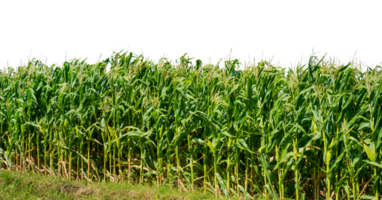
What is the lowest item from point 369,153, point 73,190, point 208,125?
point 73,190

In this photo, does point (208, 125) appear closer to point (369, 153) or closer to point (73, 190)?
point (369, 153)

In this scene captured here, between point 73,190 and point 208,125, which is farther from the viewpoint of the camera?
point 73,190

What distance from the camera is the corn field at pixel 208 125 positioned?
5.44 metres

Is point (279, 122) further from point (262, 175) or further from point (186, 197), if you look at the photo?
point (186, 197)

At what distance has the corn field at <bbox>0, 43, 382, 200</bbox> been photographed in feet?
17.8

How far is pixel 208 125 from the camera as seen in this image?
256 inches

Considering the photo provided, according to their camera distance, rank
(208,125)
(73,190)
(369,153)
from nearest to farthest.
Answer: (369,153) < (208,125) < (73,190)

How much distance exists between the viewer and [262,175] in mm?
6199

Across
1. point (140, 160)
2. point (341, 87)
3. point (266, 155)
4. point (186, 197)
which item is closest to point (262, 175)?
point (266, 155)

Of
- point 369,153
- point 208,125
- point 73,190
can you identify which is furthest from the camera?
point 73,190

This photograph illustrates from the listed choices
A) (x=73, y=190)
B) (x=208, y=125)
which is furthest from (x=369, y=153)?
(x=73, y=190)

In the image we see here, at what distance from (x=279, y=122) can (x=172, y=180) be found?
7.34ft

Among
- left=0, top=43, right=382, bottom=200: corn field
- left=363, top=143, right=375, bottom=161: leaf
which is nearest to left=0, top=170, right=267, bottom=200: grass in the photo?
left=0, top=43, right=382, bottom=200: corn field

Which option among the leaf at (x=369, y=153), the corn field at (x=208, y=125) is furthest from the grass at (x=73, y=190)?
the leaf at (x=369, y=153)
